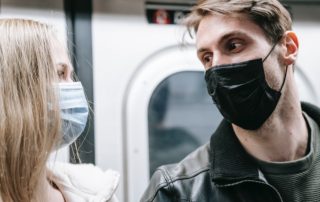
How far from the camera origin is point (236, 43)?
155cm

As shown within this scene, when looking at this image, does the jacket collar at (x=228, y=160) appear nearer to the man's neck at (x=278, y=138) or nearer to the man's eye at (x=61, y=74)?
the man's neck at (x=278, y=138)

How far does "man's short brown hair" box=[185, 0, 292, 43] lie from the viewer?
1.58m

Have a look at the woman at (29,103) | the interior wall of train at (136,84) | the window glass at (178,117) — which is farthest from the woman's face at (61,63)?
the window glass at (178,117)

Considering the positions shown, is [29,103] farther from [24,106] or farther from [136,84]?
[136,84]

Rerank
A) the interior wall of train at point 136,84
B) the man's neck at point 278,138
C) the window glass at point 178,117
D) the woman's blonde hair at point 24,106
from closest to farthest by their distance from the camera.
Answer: the woman's blonde hair at point 24,106, the man's neck at point 278,138, the interior wall of train at point 136,84, the window glass at point 178,117

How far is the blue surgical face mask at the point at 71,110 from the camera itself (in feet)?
4.85

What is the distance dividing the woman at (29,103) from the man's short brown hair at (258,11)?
1.85ft

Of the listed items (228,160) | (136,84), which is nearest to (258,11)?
(228,160)

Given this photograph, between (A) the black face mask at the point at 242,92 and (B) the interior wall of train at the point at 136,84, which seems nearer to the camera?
(A) the black face mask at the point at 242,92

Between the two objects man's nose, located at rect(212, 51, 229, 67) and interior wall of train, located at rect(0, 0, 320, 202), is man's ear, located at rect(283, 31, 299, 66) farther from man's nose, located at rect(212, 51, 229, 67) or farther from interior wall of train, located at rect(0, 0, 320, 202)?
interior wall of train, located at rect(0, 0, 320, 202)

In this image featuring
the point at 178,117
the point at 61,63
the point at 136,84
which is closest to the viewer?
the point at 61,63

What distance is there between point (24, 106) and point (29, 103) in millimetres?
18

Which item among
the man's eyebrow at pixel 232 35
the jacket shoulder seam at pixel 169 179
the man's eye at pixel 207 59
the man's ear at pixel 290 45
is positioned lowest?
the jacket shoulder seam at pixel 169 179

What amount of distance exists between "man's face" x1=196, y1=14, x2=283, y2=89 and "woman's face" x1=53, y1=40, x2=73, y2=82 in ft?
1.60
